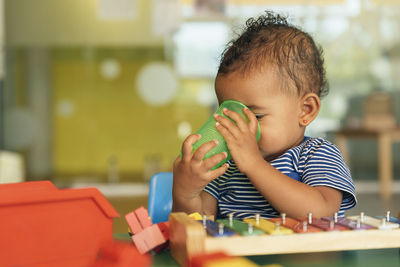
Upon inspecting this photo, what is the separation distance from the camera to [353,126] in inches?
208

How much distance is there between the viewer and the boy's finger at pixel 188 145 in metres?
0.73

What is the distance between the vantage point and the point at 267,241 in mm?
565

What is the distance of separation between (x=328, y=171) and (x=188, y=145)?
0.87 feet

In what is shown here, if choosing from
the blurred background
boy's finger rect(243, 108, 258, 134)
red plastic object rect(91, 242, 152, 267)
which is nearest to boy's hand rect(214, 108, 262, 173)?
boy's finger rect(243, 108, 258, 134)

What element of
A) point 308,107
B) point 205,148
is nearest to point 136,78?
point 308,107

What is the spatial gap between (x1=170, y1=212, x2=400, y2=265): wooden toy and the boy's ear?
39 centimetres

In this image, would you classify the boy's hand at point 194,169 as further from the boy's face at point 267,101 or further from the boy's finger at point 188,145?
the boy's face at point 267,101

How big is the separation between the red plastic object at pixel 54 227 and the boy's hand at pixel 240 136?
224 mm

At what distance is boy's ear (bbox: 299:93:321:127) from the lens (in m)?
0.97

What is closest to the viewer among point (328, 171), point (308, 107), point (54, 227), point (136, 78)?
point (54, 227)

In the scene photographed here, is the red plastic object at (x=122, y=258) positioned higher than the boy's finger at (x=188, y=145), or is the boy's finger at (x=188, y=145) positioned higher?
the boy's finger at (x=188, y=145)

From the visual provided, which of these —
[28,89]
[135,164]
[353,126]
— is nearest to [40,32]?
[28,89]

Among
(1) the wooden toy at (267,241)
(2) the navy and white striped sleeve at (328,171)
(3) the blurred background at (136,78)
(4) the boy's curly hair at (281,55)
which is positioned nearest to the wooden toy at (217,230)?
(1) the wooden toy at (267,241)

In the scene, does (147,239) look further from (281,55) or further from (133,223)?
(281,55)
